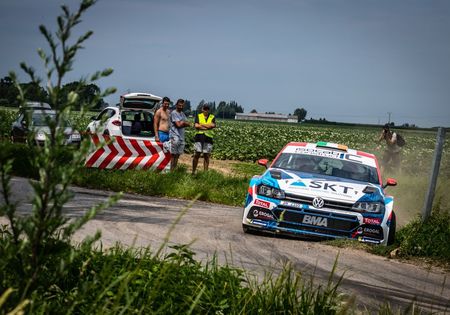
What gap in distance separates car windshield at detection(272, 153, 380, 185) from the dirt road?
56.5 inches

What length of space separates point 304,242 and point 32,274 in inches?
301

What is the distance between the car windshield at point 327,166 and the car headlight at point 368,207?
1.00 metres

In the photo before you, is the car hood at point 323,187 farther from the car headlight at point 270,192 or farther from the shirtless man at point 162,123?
the shirtless man at point 162,123

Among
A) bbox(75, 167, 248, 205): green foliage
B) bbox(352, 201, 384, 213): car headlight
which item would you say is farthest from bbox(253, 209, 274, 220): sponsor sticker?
bbox(75, 167, 248, 205): green foliage

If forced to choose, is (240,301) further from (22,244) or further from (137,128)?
(137,128)

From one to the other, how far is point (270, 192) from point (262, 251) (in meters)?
A: 1.58

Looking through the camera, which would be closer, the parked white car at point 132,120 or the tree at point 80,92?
the tree at point 80,92

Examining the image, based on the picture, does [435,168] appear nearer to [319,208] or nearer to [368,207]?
[368,207]

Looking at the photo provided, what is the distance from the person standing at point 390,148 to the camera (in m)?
23.3

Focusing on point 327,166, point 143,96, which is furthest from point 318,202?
point 143,96

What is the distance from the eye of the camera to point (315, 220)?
10562 mm

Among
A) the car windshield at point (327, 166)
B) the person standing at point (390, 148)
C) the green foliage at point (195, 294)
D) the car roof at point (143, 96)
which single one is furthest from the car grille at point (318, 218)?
the person standing at point (390, 148)

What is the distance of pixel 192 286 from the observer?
5297mm

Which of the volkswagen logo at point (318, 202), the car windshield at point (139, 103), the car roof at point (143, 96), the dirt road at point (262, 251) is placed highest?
the car roof at point (143, 96)
